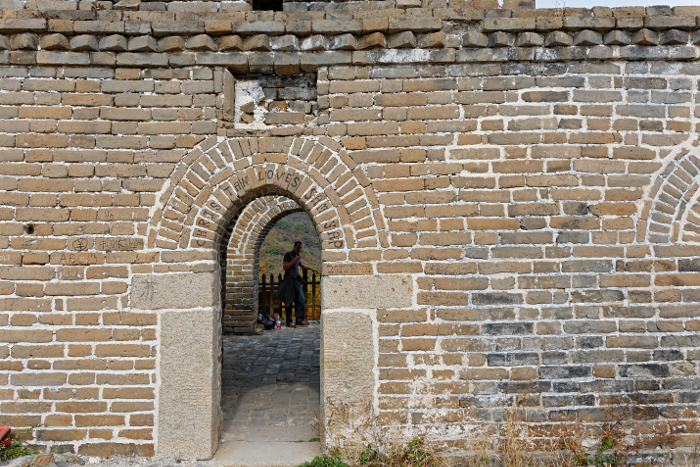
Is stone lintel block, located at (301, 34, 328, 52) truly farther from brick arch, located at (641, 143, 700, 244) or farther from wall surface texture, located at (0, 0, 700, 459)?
brick arch, located at (641, 143, 700, 244)

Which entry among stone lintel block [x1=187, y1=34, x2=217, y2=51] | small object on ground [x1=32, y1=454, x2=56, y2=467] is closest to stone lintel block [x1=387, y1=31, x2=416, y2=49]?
stone lintel block [x1=187, y1=34, x2=217, y2=51]

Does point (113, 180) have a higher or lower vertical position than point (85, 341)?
higher

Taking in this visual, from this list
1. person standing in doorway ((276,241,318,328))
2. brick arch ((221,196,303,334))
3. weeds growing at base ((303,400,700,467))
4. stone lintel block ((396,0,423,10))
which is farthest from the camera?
person standing in doorway ((276,241,318,328))

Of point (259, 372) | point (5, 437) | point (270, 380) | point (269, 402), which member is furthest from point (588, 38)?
point (5, 437)

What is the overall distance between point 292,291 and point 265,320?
0.87m

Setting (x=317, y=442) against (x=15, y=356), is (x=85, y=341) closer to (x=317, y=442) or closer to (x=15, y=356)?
(x=15, y=356)

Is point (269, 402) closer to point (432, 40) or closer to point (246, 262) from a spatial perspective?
point (432, 40)

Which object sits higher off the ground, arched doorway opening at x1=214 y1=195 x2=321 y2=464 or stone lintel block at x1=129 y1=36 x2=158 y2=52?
stone lintel block at x1=129 y1=36 x2=158 y2=52

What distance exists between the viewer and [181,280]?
3949mm

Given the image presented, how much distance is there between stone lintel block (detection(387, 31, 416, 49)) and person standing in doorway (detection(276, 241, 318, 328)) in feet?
20.3

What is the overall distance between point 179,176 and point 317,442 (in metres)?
2.81

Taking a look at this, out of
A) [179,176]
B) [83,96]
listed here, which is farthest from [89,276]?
[83,96]

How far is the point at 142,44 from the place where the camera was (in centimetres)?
399

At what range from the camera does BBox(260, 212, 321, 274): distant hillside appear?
2134 cm
